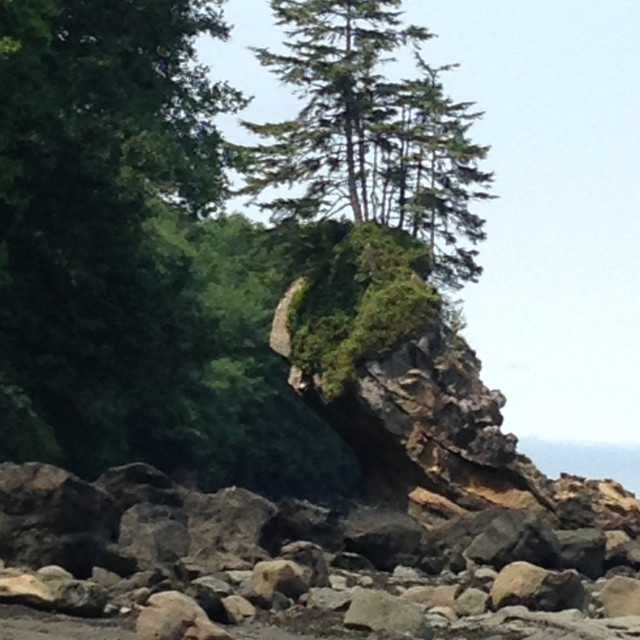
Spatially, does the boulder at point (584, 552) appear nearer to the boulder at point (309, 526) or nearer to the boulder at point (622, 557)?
the boulder at point (622, 557)

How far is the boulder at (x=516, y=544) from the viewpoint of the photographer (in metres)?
30.1

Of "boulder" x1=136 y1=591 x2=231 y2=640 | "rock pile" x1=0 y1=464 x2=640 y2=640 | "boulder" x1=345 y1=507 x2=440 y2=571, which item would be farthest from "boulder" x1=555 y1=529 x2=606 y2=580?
"boulder" x1=136 y1=591 x2=231 y2=640

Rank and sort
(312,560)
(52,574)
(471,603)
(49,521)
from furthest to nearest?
(312,560), (471,603), (49,521), (52,574)

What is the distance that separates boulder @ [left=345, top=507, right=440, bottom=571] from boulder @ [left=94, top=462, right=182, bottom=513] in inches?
158

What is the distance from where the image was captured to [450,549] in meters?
34.4

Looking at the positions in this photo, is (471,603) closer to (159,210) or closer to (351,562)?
(351,562)

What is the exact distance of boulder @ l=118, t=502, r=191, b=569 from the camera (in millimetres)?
24969

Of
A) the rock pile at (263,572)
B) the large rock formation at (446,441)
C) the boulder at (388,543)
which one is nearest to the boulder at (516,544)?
the rock pile at (263,572)

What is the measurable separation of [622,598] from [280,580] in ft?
17.8

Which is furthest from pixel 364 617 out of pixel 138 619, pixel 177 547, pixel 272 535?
pixel 272 535

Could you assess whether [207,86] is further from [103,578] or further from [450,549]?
[103,578]

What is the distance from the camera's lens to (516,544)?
30.6 metres

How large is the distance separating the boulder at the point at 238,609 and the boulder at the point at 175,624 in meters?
2.91

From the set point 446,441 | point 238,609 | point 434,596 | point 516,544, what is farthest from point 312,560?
point 446,441
